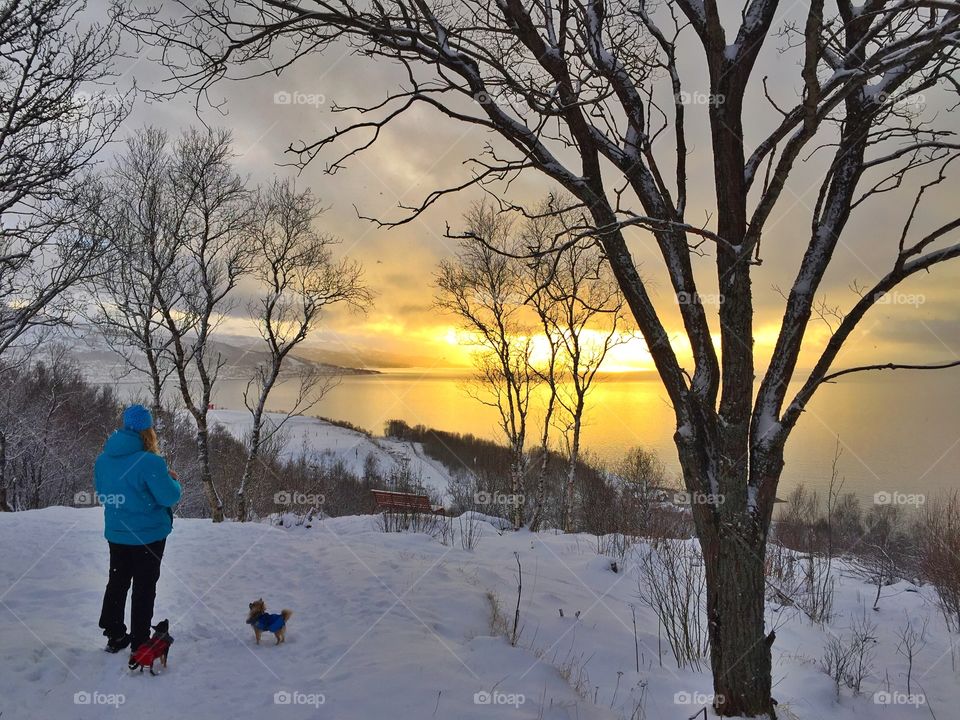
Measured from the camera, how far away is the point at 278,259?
53.6ft

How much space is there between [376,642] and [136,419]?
2.88 meters

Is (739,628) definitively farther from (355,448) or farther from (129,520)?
(355,448)

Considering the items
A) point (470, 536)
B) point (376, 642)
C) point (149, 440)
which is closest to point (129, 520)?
point (149, 440)

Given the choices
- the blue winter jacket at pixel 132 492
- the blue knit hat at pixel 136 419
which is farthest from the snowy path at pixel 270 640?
the blue knit hat at pixel 136 419

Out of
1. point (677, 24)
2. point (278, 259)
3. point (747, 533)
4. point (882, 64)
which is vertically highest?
point (278, 259)

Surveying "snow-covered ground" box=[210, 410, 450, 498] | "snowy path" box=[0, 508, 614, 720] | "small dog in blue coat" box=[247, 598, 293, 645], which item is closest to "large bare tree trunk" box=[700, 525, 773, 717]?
"snowy path" box=[0, 508, 614, 720]

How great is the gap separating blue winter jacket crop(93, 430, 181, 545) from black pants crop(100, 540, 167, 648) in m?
0.10

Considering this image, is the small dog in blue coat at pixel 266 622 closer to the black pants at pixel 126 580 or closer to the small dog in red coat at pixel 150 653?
the small dog in red coat at pixel 150 653

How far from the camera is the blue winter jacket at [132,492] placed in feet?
13.8

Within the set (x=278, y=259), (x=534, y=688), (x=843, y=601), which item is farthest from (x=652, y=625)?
(x=278, y=259)

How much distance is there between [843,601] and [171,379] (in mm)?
18849

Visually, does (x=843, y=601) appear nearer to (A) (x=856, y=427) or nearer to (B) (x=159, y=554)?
(B) (x=159, y=554)

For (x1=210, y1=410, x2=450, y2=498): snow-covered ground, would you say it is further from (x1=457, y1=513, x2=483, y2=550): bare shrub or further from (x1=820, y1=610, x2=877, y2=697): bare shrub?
(x1=820, y1=610, x2=877, y2=697): bare shrub

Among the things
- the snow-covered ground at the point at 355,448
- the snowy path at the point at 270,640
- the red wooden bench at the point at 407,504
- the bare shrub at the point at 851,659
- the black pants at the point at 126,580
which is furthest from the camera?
the snow-covered ground at the point at 355,448
